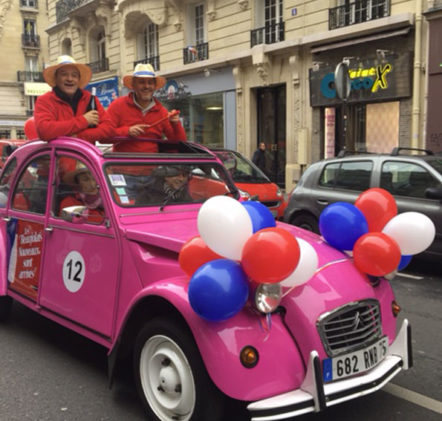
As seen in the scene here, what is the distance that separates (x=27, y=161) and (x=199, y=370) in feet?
9.07

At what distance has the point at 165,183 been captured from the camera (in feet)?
12.8

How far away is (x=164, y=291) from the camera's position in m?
2.79

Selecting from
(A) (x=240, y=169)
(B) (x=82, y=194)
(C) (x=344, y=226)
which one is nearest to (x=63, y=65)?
(B) (x=82, y=194)

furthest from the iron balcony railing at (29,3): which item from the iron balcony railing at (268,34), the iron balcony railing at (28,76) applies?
the iron balcony railing at (268,34)

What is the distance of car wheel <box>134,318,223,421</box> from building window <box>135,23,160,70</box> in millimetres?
19842

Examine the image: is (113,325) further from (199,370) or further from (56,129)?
(56,129)

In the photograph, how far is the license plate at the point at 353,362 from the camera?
2609mm

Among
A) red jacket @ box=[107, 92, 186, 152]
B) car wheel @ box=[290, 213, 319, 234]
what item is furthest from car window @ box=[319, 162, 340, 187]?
red jacket @ box=[107, 92, 186, 152]

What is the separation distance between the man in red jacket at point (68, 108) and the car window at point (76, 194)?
0.92 feet

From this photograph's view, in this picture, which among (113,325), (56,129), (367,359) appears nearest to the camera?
(367,359)

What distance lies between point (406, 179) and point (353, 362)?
4.73 m

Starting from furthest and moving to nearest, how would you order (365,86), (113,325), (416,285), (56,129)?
1. (365,86)
2. (416,285)
3. (56,129)
4. (113,325)

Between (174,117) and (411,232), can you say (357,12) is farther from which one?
(411,232)

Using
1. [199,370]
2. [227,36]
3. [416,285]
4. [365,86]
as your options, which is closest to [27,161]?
[199,370]
